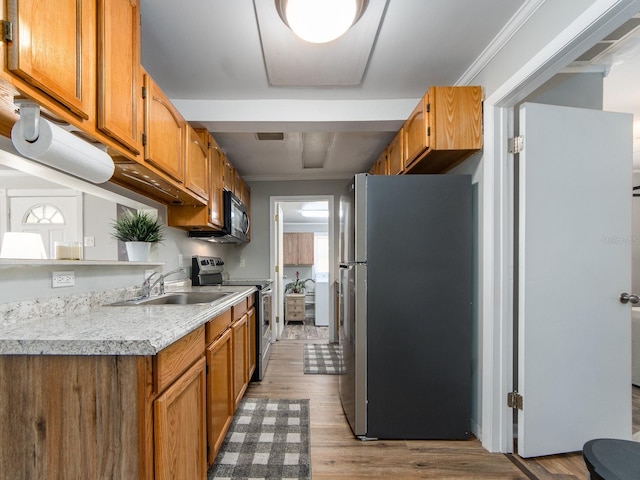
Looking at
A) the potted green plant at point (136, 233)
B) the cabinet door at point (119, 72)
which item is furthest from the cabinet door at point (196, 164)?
the cabinet door at point (119, 72)

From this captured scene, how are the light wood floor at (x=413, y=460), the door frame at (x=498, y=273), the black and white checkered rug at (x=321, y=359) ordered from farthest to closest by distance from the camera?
1. the black and white checkered rug at (x=321, y=359)
2. the door frame at (x=498, y=273)
3. the light wood floor at (x=413, y=460)

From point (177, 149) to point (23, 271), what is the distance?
3.08 ft

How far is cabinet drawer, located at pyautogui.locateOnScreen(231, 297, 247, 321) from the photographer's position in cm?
195

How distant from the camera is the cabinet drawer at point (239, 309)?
195cm

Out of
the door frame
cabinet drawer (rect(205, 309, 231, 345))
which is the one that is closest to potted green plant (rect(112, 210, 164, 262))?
cabinet drawer (rect(205, 309, 231, 345))

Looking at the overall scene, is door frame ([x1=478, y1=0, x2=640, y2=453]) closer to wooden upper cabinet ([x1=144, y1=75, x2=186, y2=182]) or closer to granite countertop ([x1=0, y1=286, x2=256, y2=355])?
granite countertop ([x1=0, y1=286, x2=256, y2=355])

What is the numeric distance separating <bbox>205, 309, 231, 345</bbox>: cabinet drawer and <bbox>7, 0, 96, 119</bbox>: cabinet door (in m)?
0.99

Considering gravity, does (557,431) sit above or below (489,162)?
below

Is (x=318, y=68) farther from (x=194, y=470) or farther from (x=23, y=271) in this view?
(x=194, y=470)

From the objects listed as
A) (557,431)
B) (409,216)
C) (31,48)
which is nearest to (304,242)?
(409,216)

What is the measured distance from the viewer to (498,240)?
65.4 inches

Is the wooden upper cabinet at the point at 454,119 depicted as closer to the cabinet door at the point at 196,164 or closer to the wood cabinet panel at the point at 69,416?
the cabinet door at the point at 196,164

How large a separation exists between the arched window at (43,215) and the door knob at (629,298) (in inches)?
111

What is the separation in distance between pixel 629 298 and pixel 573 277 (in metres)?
0.31
